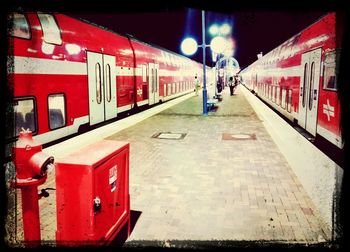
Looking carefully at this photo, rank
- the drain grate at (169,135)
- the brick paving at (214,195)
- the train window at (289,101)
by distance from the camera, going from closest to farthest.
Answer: the brick paving at (214,195) → the drain grate at (169,135) → the train window at (289,101)

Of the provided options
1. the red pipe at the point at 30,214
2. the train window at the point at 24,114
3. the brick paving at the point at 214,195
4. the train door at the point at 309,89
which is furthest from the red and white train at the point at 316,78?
the train window at the point at 24,114

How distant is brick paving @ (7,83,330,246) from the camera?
12.2ft

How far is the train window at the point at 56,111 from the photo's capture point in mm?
6867

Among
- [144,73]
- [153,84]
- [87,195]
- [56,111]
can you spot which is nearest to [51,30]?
[56,111]

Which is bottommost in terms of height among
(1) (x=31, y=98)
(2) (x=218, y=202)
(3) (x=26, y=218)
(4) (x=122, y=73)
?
(2) (x=218, y=202)

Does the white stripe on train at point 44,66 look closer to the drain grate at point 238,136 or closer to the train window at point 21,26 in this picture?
the train window at point 21,26

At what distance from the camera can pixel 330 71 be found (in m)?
7.12

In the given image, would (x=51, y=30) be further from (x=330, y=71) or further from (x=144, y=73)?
(x=144, y=73)

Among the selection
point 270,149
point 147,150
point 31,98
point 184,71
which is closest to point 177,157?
point 147,150

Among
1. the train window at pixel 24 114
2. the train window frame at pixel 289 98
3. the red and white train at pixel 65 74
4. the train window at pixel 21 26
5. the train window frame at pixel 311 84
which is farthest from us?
the train window frame at pixel 289 98

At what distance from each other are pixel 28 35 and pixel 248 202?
5.04m

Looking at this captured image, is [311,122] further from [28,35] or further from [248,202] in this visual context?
[28,35]

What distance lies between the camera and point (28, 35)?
5.98m

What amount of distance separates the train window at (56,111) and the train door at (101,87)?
1.48 metres
